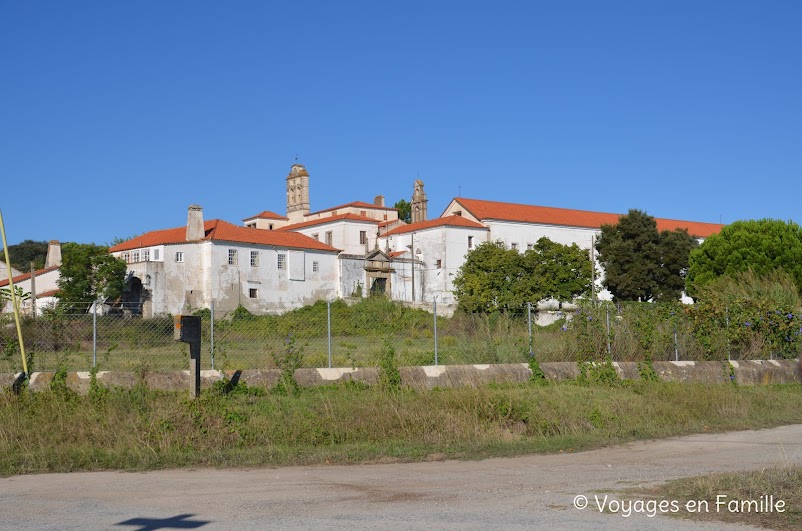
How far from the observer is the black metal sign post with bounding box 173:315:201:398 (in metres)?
13.9

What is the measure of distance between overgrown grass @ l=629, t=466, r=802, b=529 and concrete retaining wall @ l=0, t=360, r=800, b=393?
7360 mm

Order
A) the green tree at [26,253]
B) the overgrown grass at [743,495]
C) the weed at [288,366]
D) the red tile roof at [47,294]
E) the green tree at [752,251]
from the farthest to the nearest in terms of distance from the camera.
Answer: the green tree at [26,253] < the red tile roof at [47,294] < the green tree at [752,251] < the weed at [288,366] < the overgrown grass at [743,495]

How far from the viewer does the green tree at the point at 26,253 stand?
110 meters

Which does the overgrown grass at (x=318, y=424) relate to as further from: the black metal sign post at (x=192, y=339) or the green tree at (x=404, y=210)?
the green tree at (x=404, y=210)

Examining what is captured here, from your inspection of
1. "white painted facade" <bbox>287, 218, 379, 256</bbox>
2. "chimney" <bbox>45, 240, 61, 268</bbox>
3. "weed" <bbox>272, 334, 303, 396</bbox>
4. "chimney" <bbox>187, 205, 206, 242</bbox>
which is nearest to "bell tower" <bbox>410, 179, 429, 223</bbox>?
"white painted facade" <bbox>287, 218, 379, 256</bbox>

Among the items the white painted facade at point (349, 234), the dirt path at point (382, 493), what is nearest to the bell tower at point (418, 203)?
the white painted facade at point (349, 234)

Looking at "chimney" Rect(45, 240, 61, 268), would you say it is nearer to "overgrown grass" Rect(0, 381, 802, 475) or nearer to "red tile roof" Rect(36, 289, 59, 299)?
"red tile roof" Rect(36, 289, 59, 299)

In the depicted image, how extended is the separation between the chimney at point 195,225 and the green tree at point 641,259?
107ft

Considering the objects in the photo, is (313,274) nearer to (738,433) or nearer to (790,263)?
(790,263)

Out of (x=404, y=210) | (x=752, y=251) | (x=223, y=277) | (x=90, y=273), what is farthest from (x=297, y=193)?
(x=752, y=251)

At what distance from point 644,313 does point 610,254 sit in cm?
5210

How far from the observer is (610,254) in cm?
7256

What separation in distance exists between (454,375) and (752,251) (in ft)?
148

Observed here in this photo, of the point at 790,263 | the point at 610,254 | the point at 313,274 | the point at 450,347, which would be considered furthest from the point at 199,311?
the point at 450,347
